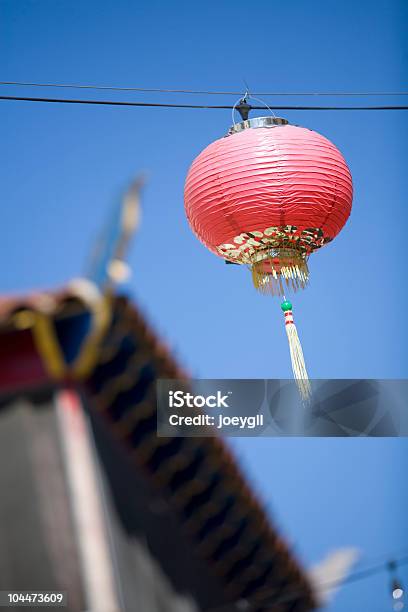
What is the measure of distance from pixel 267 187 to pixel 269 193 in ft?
0.10

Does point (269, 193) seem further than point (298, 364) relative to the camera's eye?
No

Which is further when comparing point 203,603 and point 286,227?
Result: point 286,227

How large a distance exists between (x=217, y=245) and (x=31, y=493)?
2335 mm

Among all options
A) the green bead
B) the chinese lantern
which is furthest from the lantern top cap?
the green bead

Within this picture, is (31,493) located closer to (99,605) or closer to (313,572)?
(99,605)

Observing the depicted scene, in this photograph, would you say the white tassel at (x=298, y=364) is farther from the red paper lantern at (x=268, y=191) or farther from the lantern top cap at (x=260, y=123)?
the lantern top cap at (x=260, y=123)

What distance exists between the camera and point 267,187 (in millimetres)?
4422

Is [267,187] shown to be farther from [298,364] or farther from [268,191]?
[298,364]

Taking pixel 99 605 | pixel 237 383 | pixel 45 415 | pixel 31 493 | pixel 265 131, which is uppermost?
pixel 265 131

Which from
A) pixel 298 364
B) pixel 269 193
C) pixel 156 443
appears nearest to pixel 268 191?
pixel 269 193

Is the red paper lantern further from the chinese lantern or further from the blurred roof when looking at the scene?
the blurred roof

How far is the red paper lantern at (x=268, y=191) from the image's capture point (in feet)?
14.6

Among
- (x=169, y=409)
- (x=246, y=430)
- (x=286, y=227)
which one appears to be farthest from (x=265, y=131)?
(x=169, y=409)

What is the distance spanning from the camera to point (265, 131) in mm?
4574
